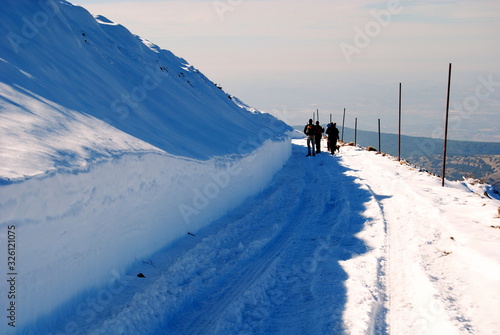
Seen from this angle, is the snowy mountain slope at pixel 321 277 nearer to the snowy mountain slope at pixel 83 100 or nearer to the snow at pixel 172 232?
the snow at pixel 172 232

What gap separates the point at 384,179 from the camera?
56.8 feet

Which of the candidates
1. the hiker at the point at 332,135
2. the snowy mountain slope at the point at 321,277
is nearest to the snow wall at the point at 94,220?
the snowy mountain slope at the point at 321,277

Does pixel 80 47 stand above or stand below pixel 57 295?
above

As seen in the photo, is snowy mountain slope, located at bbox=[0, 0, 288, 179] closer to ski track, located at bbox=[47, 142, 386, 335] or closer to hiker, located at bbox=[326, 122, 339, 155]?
ski track, located at bbox=[47, 142, 386, 335]

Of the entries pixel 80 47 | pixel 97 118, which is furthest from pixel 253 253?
pixel 80 47

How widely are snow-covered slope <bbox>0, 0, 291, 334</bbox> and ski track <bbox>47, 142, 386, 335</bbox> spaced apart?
1.83 feet

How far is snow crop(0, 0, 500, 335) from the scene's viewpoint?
580cm

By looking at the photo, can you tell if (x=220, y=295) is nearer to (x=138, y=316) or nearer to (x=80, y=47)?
(x=138, y=316)

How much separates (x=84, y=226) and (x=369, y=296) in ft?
13.9

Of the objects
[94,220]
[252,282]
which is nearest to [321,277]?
[252,282]

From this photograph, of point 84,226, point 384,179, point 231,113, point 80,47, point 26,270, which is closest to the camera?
point 26,270

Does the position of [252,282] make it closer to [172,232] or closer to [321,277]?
[321,277]

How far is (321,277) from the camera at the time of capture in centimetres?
793

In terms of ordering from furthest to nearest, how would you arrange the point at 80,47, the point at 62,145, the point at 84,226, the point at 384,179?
the point at 384,179, the point at 80,47, the point at 62,145, the point at 84,226
